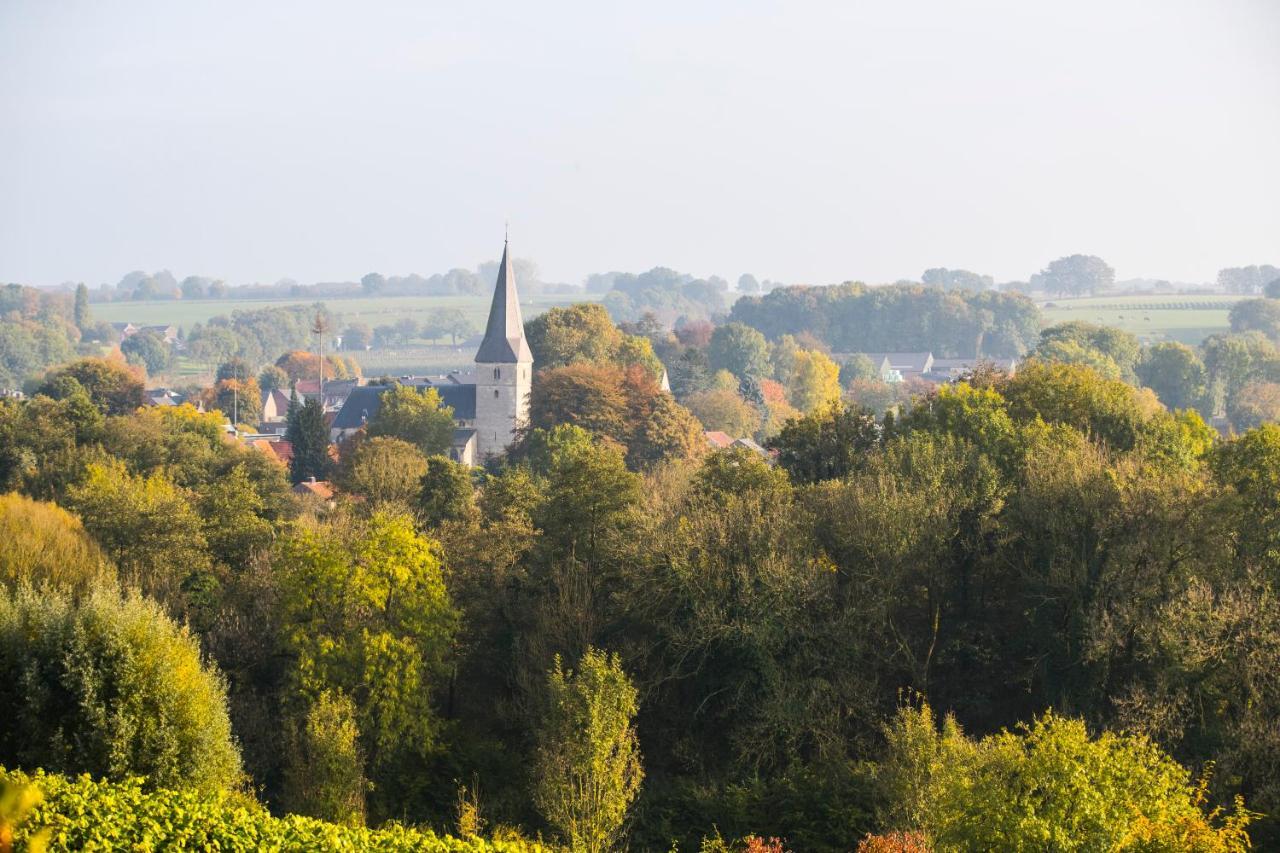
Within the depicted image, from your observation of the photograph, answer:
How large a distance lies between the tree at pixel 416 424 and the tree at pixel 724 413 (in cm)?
3152

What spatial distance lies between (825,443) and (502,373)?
40.1m

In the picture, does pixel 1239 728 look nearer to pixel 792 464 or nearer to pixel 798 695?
pixel 798 695

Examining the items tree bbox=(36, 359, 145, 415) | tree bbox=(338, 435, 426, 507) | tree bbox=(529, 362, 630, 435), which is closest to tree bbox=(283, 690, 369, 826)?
tree bbox=(338, 435, 426, 507)

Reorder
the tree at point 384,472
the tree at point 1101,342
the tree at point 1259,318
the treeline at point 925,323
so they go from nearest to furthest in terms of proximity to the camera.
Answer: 1. the tree at point 384,472
2. the tree at point 1101,342
3. the tree at point 1259,318
4. the treeline at point 925,323

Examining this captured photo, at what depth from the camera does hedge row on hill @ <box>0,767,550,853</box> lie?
17.3 metres

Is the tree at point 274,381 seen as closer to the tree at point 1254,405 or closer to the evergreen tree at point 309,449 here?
the evergreen tree at point 309,449

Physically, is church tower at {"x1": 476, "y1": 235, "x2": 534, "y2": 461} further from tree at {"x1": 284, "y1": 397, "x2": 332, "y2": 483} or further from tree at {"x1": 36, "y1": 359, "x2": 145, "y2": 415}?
tree at {"x1": 36, "y1": 359, "x2": 145, "y2": 415}

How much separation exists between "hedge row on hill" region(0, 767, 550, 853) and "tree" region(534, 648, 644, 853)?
3.60 m

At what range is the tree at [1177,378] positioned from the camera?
357 ft

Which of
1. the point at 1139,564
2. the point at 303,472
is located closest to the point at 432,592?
the point at 1139,564

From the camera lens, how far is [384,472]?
49.8m

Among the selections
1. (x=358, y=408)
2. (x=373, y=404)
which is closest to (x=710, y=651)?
(x=373, y=404)

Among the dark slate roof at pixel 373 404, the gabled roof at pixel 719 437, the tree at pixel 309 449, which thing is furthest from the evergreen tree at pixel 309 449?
the gabled roof at pixel 719 437

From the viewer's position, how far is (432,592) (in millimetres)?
31344
